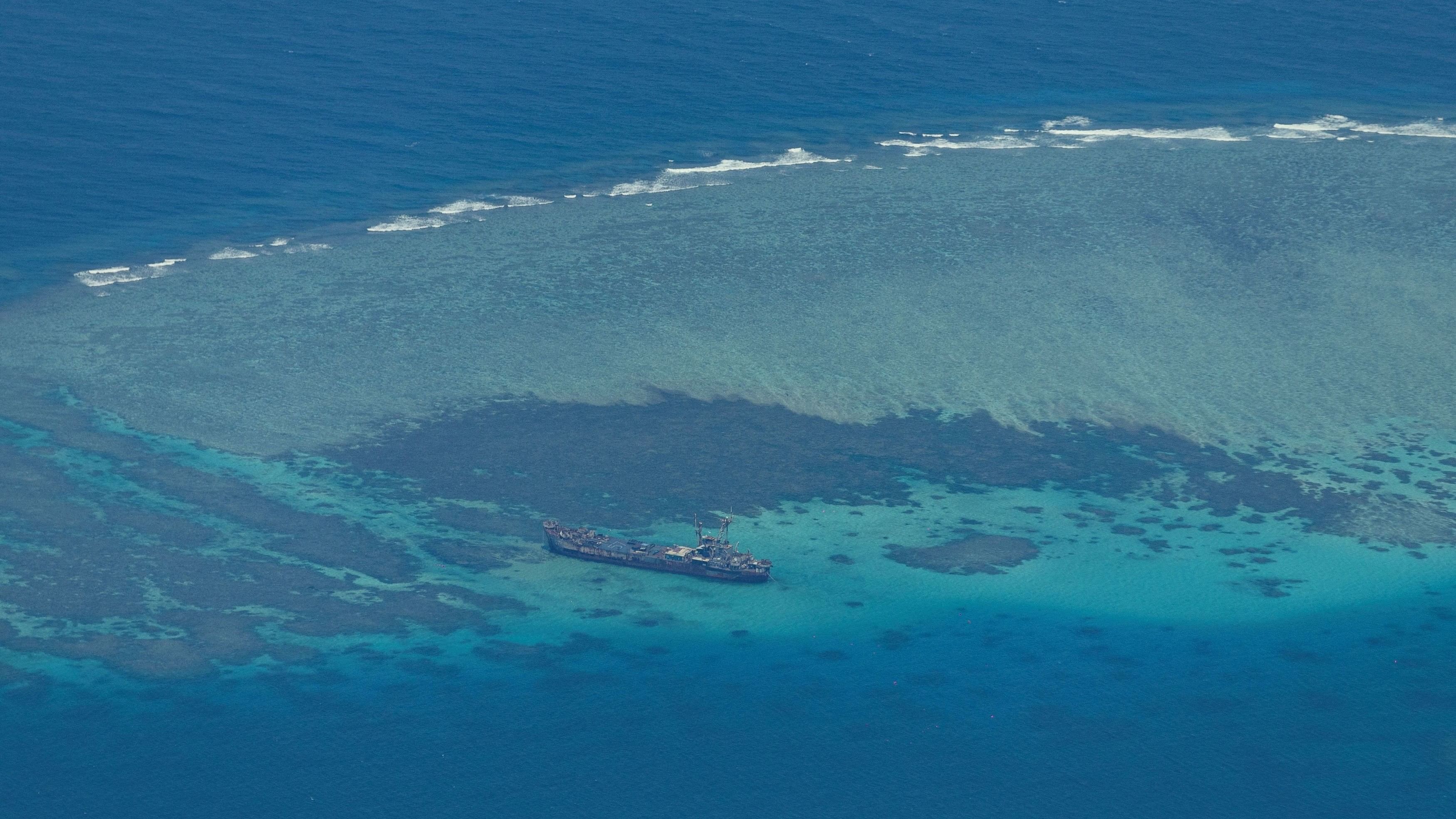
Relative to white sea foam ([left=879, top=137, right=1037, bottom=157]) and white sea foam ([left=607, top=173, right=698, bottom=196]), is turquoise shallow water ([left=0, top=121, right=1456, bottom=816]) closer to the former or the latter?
white sea foam ([left=607, top=173, right=698, bottom=196])

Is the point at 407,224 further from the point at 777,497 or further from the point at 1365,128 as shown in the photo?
the point at 1365,128

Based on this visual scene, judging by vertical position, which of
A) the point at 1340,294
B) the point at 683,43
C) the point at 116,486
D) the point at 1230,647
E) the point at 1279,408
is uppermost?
the point at 683,43

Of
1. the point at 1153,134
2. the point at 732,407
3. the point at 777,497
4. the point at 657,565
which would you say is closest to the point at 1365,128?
the point at 1153,134

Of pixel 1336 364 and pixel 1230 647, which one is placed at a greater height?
pixel 1336 364

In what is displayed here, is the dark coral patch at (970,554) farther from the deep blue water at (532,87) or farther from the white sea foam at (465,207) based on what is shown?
the deep blue water at (532,87)

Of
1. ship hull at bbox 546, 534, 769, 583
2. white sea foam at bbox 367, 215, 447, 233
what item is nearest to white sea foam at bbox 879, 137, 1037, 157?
white sea foam at bbox 367, 215, 447, 233

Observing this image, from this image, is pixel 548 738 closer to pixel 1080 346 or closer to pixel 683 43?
pixel 1080 346

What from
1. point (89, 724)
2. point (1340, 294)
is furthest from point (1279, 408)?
point (89, 724)
